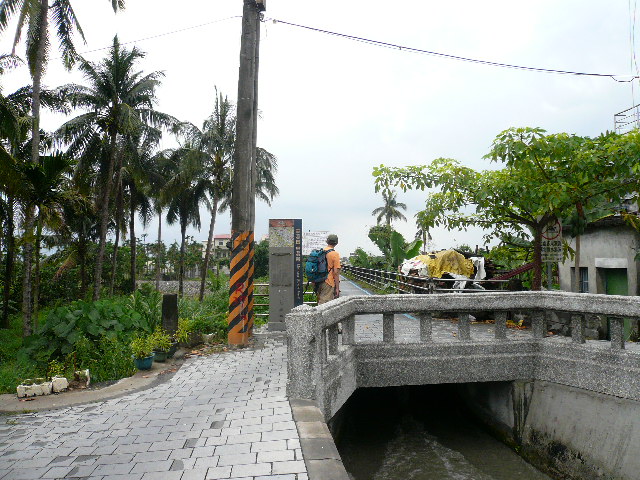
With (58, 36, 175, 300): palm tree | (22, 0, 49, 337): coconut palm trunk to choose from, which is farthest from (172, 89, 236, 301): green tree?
(22, 0, 49, 337): coconut palm trunk

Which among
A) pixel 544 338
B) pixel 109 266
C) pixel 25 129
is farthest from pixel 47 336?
pixel 109 266

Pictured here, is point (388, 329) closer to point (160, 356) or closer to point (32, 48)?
point (160, 356)

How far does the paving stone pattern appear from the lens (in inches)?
160

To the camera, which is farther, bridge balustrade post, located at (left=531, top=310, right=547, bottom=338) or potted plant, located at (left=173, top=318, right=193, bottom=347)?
potted plant, located at (left=173, top=318, right=193, bottom=347)

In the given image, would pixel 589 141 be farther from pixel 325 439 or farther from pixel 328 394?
pixel 325 439

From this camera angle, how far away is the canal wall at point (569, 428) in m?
6.18

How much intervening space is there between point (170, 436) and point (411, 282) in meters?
13.5

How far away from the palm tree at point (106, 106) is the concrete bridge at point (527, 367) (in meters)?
19.0

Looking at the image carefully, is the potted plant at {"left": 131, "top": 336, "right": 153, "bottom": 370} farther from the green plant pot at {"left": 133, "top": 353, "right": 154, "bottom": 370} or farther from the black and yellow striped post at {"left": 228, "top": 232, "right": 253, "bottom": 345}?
the black and yellow striped post at {"left": 228, "top": 232, "right": 253, "bottom": 345}

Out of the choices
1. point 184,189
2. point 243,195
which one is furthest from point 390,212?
point 243,195

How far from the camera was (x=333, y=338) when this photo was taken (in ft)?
21.4

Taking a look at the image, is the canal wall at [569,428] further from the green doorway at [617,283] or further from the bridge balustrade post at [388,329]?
the green doorway at [617,283]

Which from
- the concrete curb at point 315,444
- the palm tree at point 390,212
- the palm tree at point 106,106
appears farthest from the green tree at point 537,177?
the palm tree at point 390,212

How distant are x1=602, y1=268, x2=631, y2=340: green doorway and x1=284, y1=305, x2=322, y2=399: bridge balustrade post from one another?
743 cm
